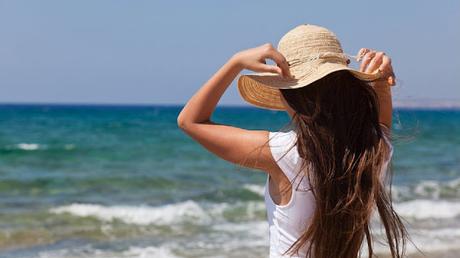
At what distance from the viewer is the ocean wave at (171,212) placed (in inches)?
402

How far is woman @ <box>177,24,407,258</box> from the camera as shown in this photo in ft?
6.53

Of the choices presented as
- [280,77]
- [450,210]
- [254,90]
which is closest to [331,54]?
[280,77]

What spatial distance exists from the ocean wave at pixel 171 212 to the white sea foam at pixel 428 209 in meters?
2.21

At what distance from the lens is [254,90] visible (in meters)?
2.35

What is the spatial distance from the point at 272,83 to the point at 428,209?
9856 mm

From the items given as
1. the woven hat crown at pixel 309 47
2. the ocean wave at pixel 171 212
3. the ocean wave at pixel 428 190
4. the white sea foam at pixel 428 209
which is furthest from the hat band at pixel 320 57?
the ocean wave at pixel 428 190

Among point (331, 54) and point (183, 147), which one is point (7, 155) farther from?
point (331, 54)

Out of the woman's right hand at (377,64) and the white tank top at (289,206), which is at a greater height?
the woman's right hand at (377,64)

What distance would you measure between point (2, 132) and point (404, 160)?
20.0 m

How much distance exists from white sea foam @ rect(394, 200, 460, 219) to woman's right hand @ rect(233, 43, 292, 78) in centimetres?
900

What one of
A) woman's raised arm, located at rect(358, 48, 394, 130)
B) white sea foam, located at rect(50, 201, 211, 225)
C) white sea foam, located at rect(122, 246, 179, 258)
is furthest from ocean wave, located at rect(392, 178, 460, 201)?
woman's raised arm, located at rect(358, 48, 394, 130)

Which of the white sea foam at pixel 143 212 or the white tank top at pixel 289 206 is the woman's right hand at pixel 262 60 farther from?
the white sea foam at pixel 143 212

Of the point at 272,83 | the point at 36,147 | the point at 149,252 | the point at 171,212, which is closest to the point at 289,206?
the point at 272,83

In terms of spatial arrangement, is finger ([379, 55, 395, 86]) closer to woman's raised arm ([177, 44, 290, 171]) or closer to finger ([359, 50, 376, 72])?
finger ([359, 50, 376, 72])
